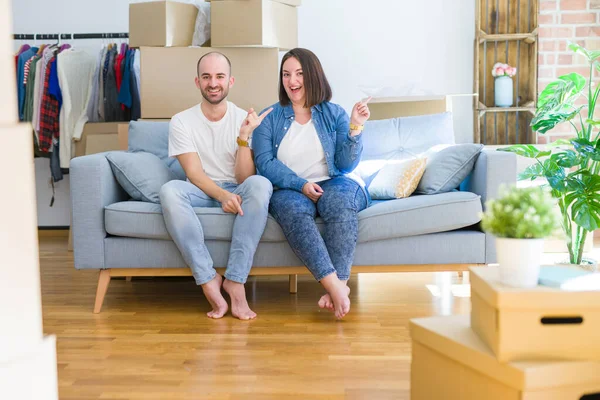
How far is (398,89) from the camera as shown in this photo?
162 inches

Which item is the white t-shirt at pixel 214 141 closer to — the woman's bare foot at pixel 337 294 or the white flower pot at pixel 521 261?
the woman's bare foot at pixel 337 294

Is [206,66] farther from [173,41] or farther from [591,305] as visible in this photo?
[591,305]

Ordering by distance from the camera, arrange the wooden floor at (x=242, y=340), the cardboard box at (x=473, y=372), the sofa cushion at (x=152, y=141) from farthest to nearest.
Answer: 1. the sofa cushion at (x=152, y=141)
2. the wooden floor at (x=242, y=340)
3. the cardboard box at (x=473, y=372)

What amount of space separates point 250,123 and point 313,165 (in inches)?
12.3

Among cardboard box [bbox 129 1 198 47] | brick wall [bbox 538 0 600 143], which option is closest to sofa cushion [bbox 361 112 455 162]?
cardboard box [bbox 129 1 198 47]

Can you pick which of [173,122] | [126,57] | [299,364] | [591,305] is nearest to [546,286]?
[591,305]

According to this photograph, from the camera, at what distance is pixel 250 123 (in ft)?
9.69

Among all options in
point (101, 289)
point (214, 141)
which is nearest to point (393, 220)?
point (214, 141)

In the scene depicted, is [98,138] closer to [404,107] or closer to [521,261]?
[404,107]

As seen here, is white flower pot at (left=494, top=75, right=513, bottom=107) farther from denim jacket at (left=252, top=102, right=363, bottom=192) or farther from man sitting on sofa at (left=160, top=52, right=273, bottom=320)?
man sitting on sofa at (left=160, top=52, right=273, bottom=320)

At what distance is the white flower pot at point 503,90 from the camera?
4.44 meters

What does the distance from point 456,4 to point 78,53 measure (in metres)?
2.45

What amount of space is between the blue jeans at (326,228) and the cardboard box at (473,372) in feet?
3.11

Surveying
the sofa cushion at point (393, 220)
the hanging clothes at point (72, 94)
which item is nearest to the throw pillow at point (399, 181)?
the sofa cushion at point (393, 220)
